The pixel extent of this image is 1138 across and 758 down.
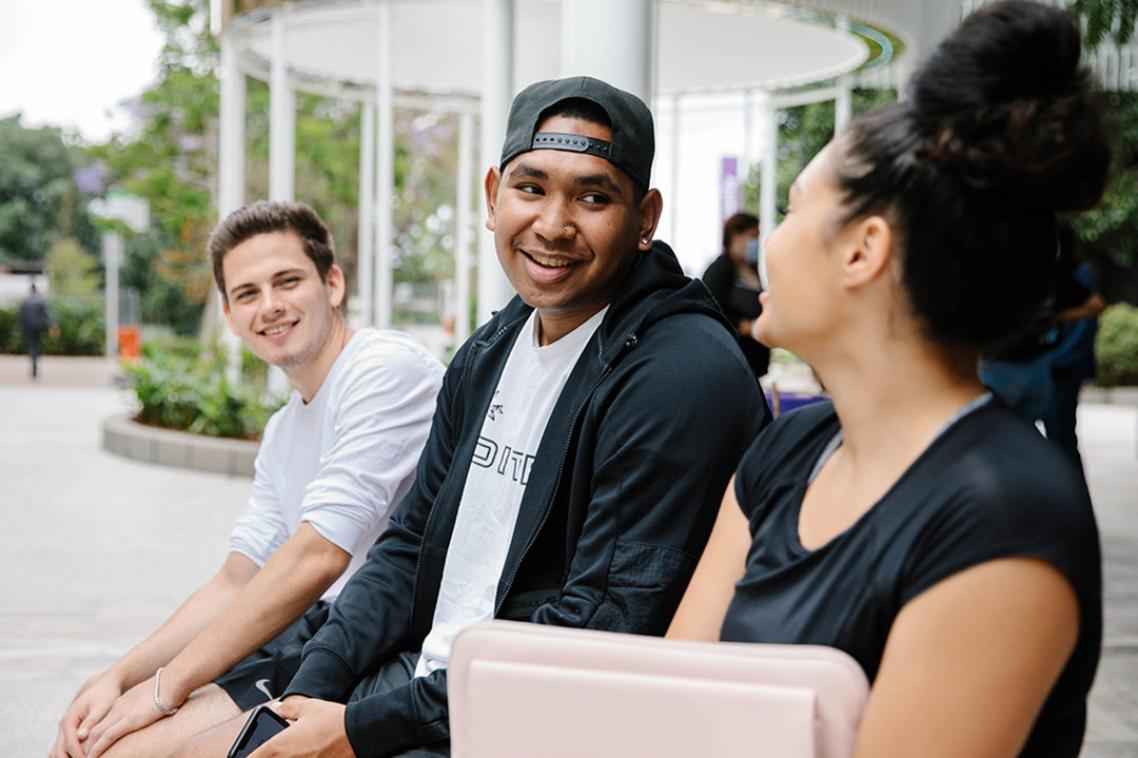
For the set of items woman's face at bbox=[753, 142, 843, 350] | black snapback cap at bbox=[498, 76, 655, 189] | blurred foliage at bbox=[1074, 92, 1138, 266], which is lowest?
blurred foliage at bbox=[1074, 92, 1138, 266]

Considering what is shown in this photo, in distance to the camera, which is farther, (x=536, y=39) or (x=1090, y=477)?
(x=536, y=39)

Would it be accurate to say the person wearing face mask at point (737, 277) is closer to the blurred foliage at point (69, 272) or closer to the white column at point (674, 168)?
the white column at point (674, 168)

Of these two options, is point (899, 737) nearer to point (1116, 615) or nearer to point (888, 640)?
point (888, 640)

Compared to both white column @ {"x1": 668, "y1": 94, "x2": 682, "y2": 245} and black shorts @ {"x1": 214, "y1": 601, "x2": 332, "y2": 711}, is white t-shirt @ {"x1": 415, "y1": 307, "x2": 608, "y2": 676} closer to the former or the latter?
black shorts @ {"x1": 214, "y1": 601, "x2": 332, "y2": 711}

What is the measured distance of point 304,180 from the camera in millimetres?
22797

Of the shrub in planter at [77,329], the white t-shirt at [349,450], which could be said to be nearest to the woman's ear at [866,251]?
the white t-shirt at [349,450]

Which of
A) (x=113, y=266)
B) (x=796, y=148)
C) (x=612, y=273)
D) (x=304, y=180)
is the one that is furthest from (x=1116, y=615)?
(x=113, y=266)

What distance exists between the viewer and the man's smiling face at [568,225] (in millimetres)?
2098

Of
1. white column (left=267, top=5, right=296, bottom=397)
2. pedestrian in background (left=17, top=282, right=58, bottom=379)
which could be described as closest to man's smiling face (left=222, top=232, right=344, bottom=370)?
white column (left=267, top=5, right=296, bottom=397)

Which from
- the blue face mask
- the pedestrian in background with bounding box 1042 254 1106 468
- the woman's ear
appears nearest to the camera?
the woman's ear

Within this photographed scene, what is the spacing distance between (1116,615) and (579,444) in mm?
4348

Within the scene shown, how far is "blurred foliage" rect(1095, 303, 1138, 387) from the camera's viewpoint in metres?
20.9

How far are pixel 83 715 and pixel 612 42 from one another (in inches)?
85.1

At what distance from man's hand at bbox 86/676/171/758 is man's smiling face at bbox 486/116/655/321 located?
109cm
